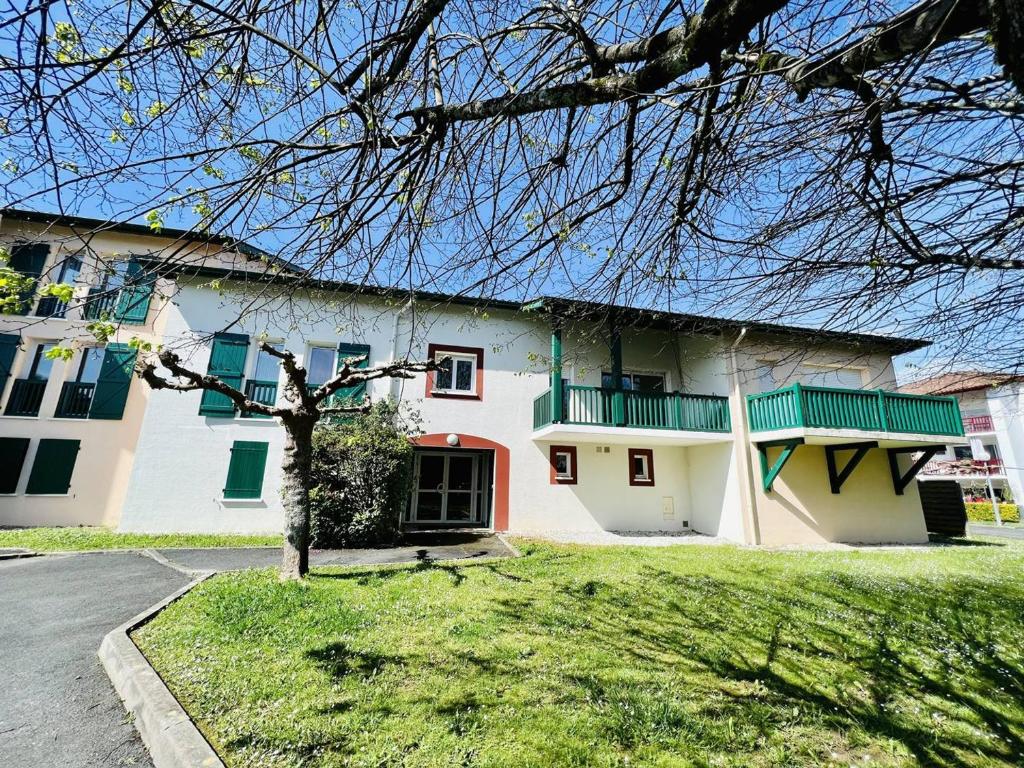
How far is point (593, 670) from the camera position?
3545 mm

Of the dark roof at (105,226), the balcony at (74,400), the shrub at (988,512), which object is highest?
the balcony at (74,400)

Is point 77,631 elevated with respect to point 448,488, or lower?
lower

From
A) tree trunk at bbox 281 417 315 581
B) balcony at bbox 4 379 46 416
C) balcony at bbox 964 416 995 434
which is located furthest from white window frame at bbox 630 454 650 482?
balcony at bbox 964 416 995 434

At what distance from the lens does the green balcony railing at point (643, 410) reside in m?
11.4

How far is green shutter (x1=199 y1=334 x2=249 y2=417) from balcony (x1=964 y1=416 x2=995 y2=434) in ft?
117

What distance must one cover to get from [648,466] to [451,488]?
604 centimetres

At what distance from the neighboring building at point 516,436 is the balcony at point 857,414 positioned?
41mm

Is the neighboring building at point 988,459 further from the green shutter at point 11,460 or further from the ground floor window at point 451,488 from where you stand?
the green shutter at point 11,460

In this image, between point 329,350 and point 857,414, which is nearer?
point 857,414

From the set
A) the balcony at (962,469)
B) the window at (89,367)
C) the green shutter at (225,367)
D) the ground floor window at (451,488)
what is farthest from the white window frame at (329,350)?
the balcony at (962,469)

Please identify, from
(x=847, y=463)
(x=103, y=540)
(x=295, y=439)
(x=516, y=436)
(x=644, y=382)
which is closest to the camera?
(x=295, y=439)

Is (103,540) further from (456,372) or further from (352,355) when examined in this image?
(456,372)

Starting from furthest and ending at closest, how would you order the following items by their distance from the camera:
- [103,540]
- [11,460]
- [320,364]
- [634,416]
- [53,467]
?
[320,364] < [634,416] < [53,467] < [11,460] < [103,540]


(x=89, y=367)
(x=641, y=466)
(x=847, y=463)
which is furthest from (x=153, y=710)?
(x=847, y=463)
